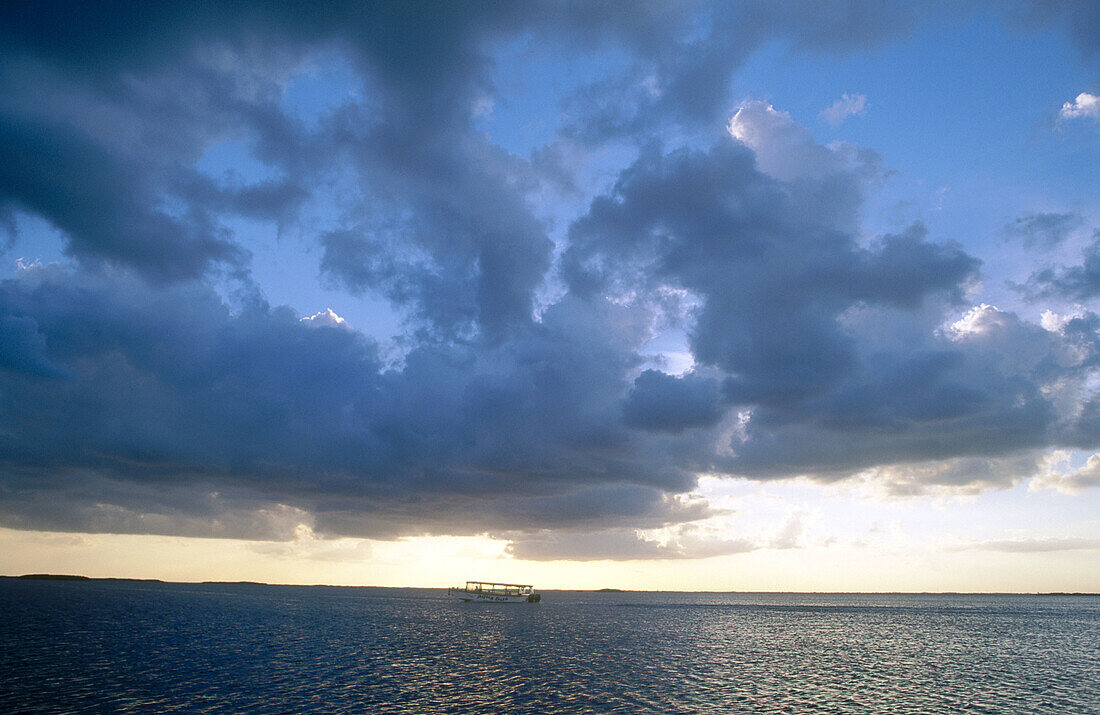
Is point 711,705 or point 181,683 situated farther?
point 181,683

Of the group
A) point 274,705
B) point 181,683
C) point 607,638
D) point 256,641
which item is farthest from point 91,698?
point 607,638

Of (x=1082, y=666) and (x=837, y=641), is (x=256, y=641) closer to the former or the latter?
(x=837, y=641)

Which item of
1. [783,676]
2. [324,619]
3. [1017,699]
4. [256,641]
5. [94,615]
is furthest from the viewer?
[324,619]

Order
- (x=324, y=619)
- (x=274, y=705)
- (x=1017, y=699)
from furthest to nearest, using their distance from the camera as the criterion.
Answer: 1. (x=324, y=619)
2. (x=1017, y=699)
3. (x=274, y=705)

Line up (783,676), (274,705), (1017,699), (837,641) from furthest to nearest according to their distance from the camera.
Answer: (837,641), (783,676), (1017,699), (274,705)

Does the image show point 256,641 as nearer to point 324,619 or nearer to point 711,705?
point 324,619

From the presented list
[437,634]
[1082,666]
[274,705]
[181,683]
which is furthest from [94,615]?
[1082,666]

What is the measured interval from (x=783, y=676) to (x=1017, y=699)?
24663 mm

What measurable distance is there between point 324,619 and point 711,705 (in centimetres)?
14483

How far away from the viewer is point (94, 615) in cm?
15912

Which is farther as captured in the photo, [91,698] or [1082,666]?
[1082,666]

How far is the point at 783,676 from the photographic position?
8188cm

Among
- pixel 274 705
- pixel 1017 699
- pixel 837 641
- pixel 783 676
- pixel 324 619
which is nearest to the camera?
pixel 274 705

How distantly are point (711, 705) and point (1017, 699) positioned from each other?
3489 centimetres
